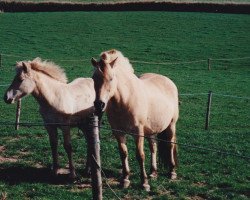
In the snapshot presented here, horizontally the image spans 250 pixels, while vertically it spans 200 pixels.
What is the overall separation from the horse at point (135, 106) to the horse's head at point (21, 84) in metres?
1.59

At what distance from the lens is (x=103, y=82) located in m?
7.00

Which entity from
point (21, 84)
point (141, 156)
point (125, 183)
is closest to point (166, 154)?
point (141, 156)

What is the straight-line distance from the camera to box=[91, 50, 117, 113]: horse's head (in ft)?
22.4

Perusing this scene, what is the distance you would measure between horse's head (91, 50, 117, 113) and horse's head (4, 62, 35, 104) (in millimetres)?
1692

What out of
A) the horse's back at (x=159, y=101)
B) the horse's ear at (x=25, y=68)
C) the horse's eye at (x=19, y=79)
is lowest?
the horse's back at (x=159, y=101)

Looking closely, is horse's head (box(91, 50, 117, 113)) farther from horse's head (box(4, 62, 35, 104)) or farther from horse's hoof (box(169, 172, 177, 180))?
horse's hoof (box(169, 172, 177, 180))

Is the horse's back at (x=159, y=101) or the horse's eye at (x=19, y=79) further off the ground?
the horse's eye at (x=19, y=79)

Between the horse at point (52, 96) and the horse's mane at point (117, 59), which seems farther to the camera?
the horse at point (52, 96)

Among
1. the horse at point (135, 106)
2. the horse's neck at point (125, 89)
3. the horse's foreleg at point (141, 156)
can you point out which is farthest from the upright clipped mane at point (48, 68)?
the horse's foreleg at point (141, 156)

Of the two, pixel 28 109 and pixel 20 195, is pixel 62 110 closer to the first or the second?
pixel 20 195

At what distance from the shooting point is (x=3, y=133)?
38.0 feet

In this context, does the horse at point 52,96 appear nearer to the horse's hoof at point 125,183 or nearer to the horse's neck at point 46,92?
the horse's neck at point 46,92

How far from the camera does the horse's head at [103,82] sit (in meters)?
6.83

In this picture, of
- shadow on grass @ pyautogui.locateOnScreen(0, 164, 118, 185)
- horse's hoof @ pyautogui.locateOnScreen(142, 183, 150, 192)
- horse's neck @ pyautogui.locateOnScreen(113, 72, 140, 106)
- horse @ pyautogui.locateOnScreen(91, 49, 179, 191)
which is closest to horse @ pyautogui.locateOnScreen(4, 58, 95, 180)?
shadow on grass @ pyautogui.locateOnScreen(0, 164, 118, 185)
